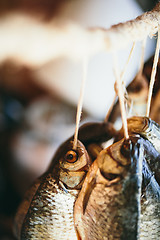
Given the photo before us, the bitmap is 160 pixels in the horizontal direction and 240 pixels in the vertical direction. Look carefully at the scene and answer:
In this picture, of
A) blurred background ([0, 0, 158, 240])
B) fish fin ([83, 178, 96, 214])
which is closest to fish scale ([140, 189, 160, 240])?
fish fin ([83, 178, 96, 214])

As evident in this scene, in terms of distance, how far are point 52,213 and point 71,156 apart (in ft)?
0.60

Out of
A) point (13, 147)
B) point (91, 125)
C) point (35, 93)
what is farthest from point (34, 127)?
point (91, 125)

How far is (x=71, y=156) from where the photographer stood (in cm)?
55

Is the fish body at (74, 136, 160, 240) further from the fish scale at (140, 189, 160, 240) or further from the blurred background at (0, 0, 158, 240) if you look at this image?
the blurred background at (0, 0, 158, 240)

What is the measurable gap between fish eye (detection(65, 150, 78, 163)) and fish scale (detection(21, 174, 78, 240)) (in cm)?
8

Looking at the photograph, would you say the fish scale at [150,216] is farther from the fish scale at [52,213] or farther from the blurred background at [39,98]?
the blurred background at [39,98]

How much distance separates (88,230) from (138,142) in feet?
0.90

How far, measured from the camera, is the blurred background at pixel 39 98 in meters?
1.74

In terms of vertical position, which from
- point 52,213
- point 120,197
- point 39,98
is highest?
point 39,98

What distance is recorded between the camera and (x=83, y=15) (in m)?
1.74

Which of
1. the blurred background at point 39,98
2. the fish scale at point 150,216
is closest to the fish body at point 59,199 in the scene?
the fish scale at point 150,216

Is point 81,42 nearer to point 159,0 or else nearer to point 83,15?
point 159,0

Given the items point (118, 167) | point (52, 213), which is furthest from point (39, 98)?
point (118, 167)

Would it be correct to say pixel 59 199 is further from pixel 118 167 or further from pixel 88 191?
pixel 118 167
